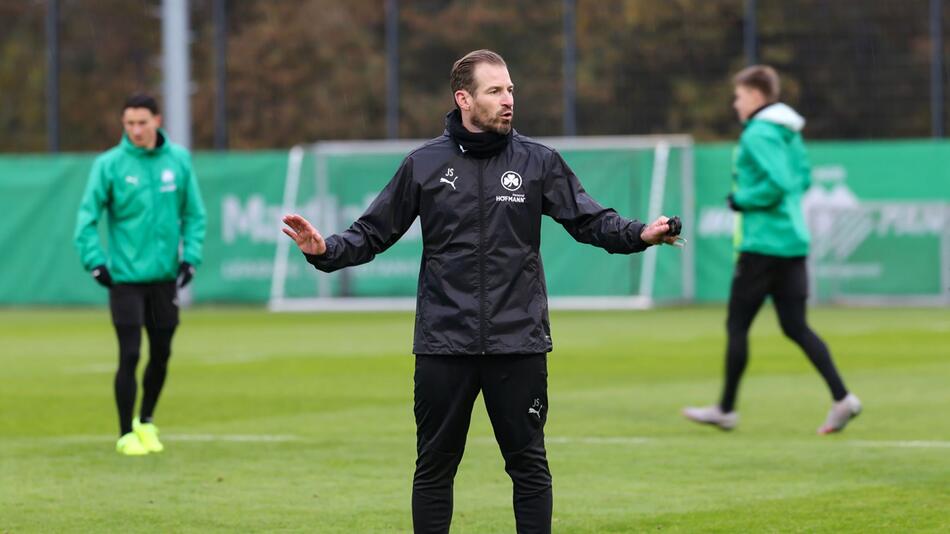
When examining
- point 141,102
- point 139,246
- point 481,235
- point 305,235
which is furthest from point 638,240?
point 141,102

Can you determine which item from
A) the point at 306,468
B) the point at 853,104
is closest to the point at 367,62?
the point at 853,104

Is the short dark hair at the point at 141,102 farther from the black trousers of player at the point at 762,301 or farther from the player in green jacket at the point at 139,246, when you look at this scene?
the black trousers of player at the point at 762,301

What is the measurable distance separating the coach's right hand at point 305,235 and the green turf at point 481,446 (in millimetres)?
1940

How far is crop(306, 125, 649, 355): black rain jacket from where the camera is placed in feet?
21.4

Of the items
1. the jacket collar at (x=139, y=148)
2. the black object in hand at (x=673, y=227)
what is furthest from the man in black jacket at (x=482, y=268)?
the jacket collar at (x=139, y=148)

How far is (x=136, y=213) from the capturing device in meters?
10.6

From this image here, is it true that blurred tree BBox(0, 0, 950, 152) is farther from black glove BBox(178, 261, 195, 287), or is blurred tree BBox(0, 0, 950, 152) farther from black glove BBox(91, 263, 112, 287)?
black glove BBox(91, 263, 112, 287)

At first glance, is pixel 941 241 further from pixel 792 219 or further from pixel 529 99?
pixel 792 219

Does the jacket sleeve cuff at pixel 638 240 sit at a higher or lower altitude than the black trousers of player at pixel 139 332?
higher

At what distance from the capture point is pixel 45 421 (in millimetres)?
12469

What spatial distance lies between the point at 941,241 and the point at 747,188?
15.1 m

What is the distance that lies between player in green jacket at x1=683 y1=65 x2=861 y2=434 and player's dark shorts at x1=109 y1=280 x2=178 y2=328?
3195 mm

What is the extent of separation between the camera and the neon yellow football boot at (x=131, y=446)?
1053 cm

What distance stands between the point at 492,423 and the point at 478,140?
1003 millimetres
